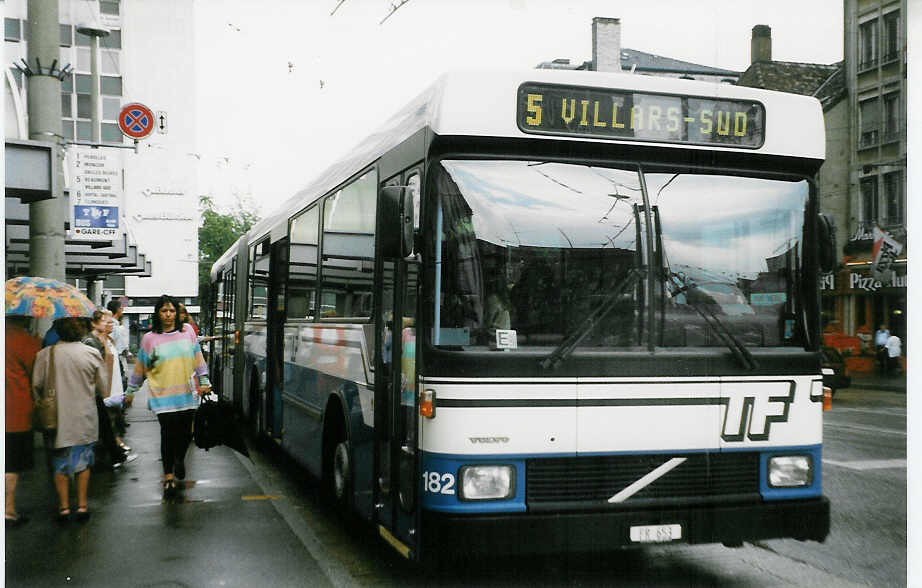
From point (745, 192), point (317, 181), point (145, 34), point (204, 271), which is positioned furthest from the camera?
point (204, 271)

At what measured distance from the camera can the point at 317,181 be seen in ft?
29.6

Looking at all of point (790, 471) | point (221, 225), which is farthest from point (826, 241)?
point (221, 225)

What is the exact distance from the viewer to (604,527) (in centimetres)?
507

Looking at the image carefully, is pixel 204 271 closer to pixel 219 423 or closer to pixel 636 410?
pixel 219 423

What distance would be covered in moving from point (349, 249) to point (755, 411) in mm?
3178

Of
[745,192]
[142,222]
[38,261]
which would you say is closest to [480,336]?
[745,192]

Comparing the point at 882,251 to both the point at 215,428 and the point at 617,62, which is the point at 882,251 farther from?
the point at 215,428

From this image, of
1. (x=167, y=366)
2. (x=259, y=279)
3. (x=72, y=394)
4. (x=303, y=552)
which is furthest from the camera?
(x=259, y=279)

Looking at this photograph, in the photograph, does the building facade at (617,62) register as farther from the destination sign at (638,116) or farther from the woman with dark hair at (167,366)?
the destination sign at (638,116)

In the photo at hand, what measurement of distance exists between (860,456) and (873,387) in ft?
44.7

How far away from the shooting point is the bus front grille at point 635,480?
5098 mm

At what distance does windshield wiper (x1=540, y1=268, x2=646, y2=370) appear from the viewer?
199 inches

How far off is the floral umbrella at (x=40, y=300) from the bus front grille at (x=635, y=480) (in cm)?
431

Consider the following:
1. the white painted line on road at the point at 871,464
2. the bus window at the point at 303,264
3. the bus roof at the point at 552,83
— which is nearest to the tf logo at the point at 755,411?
the bus roof at the point at 552,83
